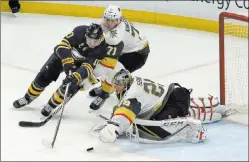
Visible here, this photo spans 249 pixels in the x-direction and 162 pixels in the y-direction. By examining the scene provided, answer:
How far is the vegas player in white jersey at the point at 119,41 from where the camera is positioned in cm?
362

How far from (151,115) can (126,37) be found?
2.47ft

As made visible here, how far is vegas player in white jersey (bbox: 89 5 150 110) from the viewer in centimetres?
362

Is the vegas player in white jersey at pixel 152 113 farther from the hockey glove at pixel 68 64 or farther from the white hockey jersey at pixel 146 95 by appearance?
the hockey glove at pixel 68 64

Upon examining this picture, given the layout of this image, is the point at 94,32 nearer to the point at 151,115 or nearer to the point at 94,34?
the point at 94,34

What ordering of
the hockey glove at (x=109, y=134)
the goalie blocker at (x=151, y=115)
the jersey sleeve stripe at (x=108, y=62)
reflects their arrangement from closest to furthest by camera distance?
the hockey glove at (x=109, y=134) → the goalie blocker at (x=151, y=115) → the jersey sleeve stripe at (x=108, y=62)

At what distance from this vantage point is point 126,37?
3.88 meters

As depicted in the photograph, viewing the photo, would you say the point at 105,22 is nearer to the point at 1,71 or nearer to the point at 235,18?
the point at 235,18

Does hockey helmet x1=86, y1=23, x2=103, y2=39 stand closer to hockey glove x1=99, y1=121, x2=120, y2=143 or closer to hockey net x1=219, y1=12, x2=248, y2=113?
hockey glove x1=99, y1=121, x2=120, y2=143

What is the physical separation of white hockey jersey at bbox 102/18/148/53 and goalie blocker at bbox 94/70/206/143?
44 centimetres

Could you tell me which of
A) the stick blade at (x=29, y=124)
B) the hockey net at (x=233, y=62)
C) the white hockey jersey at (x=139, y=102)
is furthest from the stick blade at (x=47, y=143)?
the hockey net at (x=233, y=62)

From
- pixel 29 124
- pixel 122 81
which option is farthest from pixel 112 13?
pixel 29 124

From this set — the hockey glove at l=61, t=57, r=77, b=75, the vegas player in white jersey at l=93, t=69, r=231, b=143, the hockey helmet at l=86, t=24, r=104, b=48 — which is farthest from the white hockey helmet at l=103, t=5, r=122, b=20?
the vegas player in white jersey at l=93, t=69, r=231, b=143

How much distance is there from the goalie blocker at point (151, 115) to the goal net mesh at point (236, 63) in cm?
47

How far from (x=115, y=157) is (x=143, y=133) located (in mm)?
231
